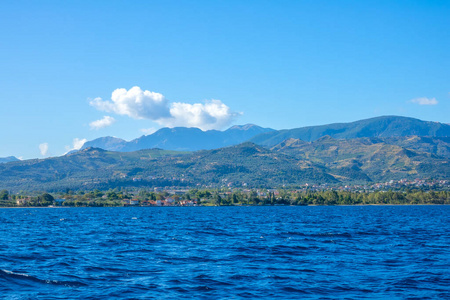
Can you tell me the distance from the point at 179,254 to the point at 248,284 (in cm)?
1686

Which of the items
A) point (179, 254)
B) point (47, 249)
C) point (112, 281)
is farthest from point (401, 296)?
point (47, 249)

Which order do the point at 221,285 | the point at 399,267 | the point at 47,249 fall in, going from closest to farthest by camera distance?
the point at 221,285 → the point at 399,267 → the point at 47,249

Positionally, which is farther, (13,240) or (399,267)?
(13,240)

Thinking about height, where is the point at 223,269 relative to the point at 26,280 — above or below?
below

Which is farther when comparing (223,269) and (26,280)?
(223,269)

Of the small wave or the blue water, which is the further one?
the small wave

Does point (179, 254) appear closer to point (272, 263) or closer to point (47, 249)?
point (272, 263)

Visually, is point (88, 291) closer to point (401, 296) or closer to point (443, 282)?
point (401, 296)

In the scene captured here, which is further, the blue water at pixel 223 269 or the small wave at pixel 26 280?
the small wave at pixel 26 280

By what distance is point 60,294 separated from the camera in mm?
33094

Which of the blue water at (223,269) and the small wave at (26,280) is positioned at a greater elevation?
the small wave at (26,280)

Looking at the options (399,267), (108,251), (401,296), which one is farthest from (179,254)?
(401,296)

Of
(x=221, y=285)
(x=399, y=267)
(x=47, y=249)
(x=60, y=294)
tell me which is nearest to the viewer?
(x=60, y=294)

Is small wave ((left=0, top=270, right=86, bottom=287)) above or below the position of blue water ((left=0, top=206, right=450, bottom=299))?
above
